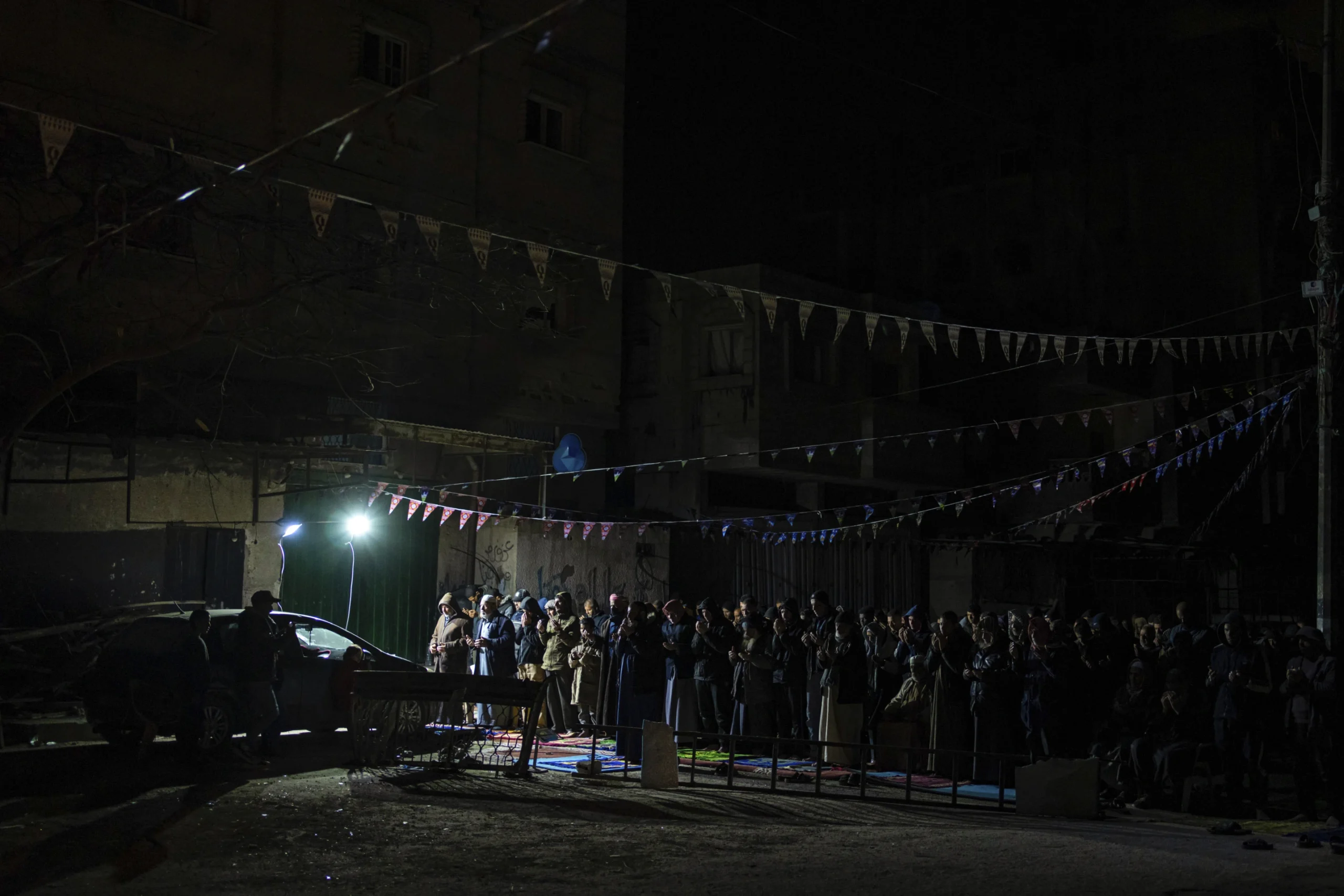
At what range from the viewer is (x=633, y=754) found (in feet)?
46.5

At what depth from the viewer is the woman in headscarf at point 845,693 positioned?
48.3ft

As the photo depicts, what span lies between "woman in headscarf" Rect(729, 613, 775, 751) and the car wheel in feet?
20.1

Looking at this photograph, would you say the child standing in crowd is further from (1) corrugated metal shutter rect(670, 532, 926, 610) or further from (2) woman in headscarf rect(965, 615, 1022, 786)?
(1) corrugated metal shutter rect(670, 532, 926, 610)

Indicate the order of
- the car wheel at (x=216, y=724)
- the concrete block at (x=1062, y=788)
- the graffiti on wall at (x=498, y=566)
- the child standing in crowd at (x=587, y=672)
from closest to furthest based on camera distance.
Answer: the concrete block at (x=1062, y=788) → the car wheel at (x=216, y=724) → the child standing in crowd at (x=587, y=672) → the graffiti on wall at (x=498, y=566)

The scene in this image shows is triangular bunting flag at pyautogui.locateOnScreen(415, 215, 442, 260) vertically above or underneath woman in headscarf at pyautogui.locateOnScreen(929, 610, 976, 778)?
above

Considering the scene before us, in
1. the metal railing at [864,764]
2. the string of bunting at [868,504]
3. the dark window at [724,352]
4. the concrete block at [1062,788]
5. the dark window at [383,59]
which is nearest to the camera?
the concrete block at [1062,788]

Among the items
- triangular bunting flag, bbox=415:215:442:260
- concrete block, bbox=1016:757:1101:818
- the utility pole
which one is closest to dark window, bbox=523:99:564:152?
triangular bunting flag, bbox=415:215:442:260

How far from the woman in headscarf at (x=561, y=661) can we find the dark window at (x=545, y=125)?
9979 millimetres

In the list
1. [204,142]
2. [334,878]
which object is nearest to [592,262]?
[204,142]

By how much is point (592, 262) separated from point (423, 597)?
24.0 ft

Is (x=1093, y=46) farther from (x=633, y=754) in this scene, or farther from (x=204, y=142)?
(x=633, y=754)

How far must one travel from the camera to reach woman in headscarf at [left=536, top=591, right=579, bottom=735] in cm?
1728

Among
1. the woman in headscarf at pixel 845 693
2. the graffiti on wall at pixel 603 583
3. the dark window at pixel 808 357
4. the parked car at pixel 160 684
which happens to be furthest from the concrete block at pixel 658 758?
the dark window at pixel 808 357

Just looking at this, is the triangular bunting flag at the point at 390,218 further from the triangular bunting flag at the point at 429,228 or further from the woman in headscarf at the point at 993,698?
the woman in headscarf at the point at 993,698
